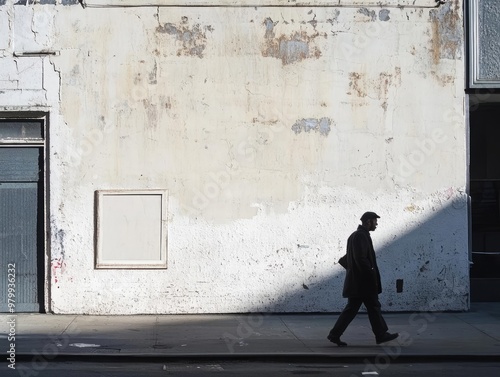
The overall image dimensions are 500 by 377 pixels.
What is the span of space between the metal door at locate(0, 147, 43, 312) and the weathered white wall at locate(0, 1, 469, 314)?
1.30 feet

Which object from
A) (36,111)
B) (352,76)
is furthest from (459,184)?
(36,111)

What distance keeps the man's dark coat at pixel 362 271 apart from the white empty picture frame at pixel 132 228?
3.91m

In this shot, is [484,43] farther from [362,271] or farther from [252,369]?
[252,369]

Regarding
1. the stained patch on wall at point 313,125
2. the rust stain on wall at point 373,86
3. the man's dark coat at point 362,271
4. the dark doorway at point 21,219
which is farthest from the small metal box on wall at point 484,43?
the dark doorway at point 21,219

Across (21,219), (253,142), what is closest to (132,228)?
(21,219)

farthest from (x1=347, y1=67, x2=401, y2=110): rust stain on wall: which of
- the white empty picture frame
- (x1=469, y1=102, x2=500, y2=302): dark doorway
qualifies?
the white empty picture frame

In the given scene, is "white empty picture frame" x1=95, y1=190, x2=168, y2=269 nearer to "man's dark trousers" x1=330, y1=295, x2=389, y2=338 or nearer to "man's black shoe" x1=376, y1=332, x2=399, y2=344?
"man's dark trousers" x1=330, y1=295, x2=389, y2=338

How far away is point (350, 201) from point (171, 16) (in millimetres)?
4286

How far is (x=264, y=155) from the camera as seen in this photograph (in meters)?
15.1

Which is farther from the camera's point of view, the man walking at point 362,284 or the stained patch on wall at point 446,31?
the stained patch on wall at point 446,31

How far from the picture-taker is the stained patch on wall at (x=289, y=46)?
15172 millimetres

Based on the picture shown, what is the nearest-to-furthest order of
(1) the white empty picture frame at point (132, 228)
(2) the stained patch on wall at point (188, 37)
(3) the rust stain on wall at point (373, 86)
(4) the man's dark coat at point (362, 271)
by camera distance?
1. (4) the man's dark coat at point (362, 271)
2. (1) the white empty picture frame at point (132, 228)
3. (2) the stained patch on wall at point (188, 37)
4. (3) the rust stain on wall at point (373, 86)

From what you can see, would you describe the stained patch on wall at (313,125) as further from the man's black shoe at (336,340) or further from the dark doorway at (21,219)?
the dark doorway at (21,219)

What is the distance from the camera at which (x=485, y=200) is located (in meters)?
16.8
